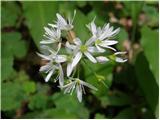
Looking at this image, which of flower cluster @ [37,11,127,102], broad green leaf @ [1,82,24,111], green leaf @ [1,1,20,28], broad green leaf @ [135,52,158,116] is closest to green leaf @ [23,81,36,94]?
broad green leaf @ [1,82,24,111]

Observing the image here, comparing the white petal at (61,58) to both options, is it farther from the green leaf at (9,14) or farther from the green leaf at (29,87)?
the green leaf at (9,14)

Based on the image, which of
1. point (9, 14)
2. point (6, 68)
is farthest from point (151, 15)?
point (6, 68)

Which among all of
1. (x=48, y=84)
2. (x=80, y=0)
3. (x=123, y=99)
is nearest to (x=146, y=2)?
(x=80, y=0)

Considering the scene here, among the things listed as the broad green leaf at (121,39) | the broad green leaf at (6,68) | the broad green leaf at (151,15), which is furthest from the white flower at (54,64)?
the broad green leaf at (151,15)

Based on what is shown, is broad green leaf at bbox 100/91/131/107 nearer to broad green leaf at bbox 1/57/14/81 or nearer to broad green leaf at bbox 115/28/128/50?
broad green leaf at bbox 115/28/128/50

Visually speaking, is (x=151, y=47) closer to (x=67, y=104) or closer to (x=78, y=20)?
(x=78, y=20)

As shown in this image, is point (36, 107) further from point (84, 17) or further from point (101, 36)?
point (101, 36)
